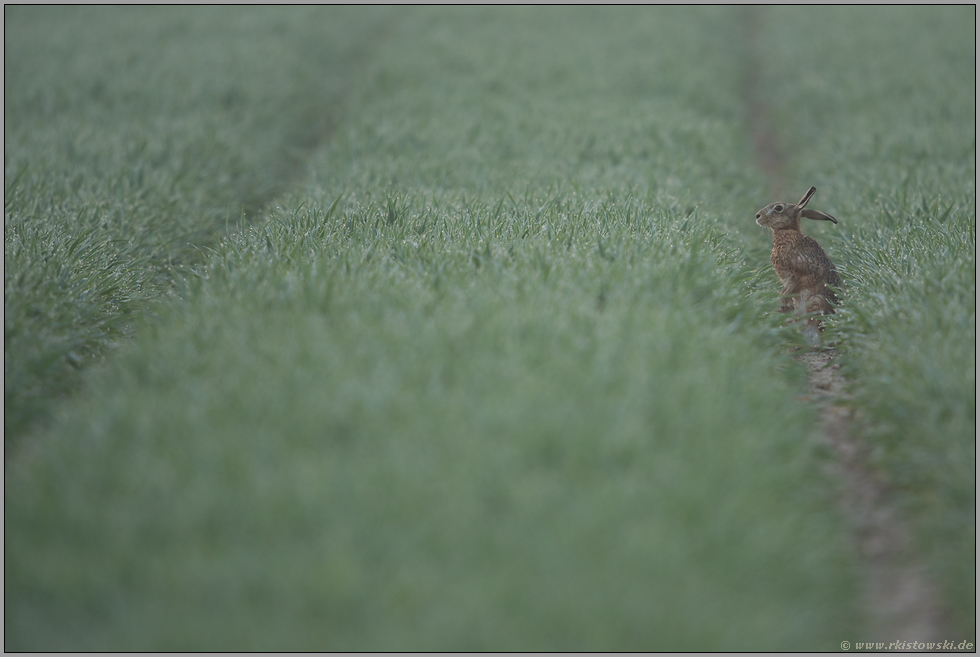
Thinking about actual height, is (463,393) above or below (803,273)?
below

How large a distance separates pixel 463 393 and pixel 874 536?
167 centimetres

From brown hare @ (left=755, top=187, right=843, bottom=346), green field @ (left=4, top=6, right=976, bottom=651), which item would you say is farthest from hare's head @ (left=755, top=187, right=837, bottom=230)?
green field @ (left=4, top=6, right=976, bottom=651)

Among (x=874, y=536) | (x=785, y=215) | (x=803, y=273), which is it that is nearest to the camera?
(x=874, y=536)

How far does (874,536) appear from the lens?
3121 millimetres

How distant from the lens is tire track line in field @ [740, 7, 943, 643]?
2748 millimetres

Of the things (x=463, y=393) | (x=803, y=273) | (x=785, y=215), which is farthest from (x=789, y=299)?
(x=463, y=393)

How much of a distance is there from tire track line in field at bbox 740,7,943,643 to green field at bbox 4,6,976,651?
75mm

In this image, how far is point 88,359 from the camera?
13.9 ft

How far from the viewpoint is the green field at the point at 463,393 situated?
241cm

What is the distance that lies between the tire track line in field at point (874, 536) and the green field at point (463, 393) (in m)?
0.08

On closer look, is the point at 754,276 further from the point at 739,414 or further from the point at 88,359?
the point at 88,359

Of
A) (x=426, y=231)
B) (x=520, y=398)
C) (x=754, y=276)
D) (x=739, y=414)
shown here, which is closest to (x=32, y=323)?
(x=426, y=231)

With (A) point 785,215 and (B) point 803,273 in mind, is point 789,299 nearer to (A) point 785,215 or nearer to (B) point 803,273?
(B) point 803,273

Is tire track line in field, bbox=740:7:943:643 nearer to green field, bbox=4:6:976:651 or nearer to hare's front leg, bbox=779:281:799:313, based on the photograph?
green field, bbox=4:6:976:651
